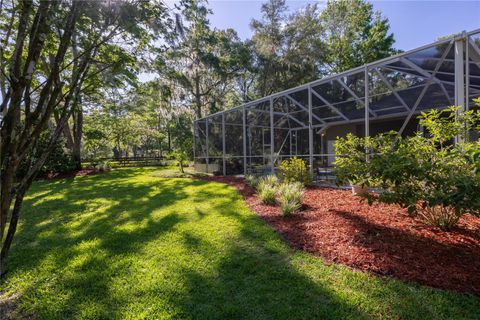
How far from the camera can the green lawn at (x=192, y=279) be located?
6.93 ft

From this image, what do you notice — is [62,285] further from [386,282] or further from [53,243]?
[386,282]

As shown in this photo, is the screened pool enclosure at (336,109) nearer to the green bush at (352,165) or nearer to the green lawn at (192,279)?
the green bush at (352,165)

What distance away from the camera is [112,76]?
3592 mm

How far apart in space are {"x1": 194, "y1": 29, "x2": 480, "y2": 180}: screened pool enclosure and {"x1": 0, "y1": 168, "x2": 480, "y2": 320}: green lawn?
14.4 ft

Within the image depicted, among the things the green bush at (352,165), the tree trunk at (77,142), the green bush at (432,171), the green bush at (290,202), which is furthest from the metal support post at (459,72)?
the tree trunk at (77,142)

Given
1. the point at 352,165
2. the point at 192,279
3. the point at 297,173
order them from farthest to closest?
the point at 297,173
the point at 352,165
the point at 192,279

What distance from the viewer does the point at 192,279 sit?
266 cm

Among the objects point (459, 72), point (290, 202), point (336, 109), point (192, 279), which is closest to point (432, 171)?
point (290, 202)

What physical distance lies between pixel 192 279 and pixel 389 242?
266 cm

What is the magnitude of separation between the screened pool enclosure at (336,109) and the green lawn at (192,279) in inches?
173

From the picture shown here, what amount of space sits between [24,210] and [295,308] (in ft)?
24.3

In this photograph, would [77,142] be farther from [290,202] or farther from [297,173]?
[290,202]

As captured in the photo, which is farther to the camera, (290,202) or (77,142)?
(77,142)

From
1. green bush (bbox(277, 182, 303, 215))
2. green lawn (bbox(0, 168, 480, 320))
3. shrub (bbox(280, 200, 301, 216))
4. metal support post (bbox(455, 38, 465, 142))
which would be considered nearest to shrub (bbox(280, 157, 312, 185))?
green bush (bbox(277, 182, 303, 215))
